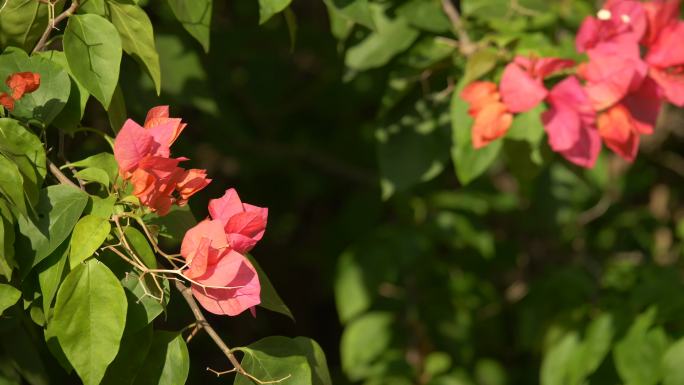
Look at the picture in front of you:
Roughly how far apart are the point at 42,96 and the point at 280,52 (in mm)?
1622

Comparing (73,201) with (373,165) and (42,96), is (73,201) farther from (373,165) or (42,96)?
(373,165)

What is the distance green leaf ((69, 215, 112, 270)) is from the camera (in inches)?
38.1

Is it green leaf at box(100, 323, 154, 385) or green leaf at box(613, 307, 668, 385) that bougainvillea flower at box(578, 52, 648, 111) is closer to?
green leaf at box(613, 307, 668, 385)

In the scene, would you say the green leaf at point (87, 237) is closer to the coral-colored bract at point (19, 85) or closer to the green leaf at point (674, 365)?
the coral-colored bract at point (19, 85)

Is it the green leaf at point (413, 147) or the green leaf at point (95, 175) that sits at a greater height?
the green leaf at point (95, 175)

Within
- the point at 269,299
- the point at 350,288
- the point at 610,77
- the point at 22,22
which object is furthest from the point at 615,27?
the point at 350,288

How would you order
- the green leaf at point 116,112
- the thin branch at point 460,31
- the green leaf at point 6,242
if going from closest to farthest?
the green leaf at point 6,242 < the green leaf at point 116,112 < the thin branch at point 460,31

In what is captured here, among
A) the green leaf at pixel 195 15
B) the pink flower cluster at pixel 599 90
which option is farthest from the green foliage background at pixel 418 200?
the green leaf at pixel 195 15

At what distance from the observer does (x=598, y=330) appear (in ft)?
5.85

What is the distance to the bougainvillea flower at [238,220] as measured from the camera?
1.03 metres

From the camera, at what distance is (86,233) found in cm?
98

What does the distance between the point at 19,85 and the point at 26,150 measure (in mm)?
61

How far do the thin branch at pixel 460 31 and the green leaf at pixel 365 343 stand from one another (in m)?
0.77

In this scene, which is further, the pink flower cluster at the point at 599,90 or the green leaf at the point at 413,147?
the green leaf at the point at 413,147
